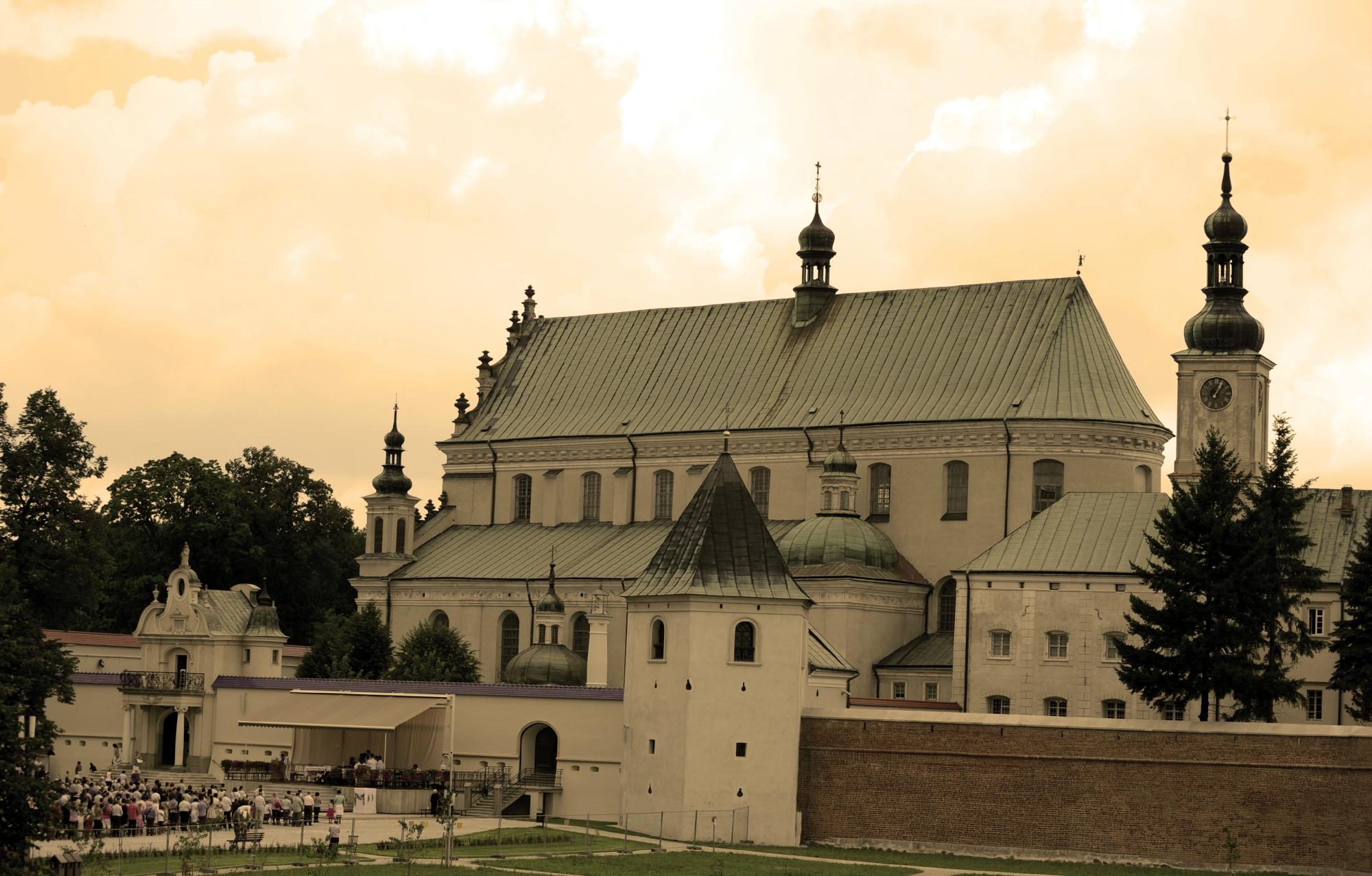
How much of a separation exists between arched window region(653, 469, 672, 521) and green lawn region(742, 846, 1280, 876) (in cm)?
2715

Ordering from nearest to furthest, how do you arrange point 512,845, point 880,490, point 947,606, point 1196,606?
point 512,845 → point 1196,606 → point 947,606 → point 880,490

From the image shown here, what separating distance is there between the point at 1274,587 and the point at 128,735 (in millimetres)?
35001

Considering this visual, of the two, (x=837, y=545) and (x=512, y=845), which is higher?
(x=837, y=545)

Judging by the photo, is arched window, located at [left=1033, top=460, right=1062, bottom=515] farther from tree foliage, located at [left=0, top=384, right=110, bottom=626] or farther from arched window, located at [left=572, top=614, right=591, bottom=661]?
tree foliage, located at [left=0, top=384, right=110, bottom=626]

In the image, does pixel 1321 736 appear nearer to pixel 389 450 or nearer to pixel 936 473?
pixel 936 473

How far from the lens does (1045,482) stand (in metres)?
71.8

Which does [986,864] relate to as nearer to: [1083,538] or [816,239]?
[1083,538]

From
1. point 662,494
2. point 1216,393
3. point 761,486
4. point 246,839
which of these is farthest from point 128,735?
point 1216,393

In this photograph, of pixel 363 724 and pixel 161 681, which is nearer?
pixel 363 724

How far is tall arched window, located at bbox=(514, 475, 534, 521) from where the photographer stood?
85.1m

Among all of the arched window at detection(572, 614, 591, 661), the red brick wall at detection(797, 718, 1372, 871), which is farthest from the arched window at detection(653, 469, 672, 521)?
the red brick wall at detection(797, 718, 1372, 871)

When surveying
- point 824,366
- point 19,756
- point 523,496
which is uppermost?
point 824,366

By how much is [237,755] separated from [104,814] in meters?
17.8

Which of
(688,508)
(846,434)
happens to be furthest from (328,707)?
(846,434)
